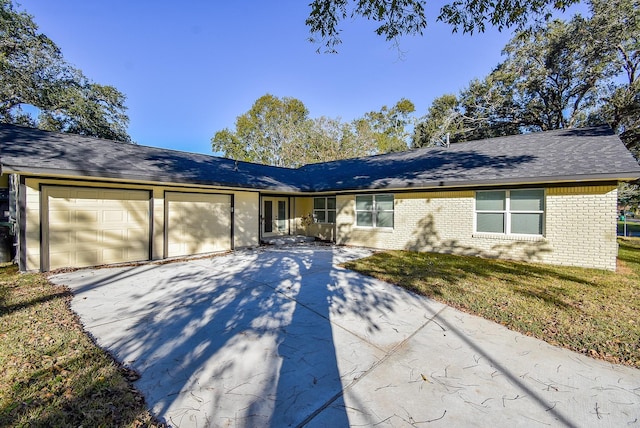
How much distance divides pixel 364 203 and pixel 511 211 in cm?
505

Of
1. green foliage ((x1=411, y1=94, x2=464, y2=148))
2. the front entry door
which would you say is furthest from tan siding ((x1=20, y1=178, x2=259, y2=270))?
green foliage ((x1=411, y1=94, x2=464, y2=148))

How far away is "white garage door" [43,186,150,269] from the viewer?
7105 millimetres

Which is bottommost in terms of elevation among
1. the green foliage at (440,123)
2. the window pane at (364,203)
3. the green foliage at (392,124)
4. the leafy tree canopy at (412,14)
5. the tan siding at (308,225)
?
the tan siding at (308,225)

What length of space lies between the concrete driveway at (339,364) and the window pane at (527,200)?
5.61m

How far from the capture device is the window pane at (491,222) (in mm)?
8867

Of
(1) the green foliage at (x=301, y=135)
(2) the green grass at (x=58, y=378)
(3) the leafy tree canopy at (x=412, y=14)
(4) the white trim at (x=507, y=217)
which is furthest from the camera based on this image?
(1) the green foliage at (x=301, y=135)

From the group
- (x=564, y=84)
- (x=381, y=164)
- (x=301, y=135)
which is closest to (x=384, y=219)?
(x=381, y=164)

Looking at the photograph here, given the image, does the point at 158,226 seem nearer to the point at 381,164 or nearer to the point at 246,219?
the point at 246,219

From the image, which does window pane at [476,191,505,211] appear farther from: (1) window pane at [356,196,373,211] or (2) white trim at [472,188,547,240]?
(1) window pane at [356,196,373,211]

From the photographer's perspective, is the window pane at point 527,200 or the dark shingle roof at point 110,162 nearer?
the dark shingle roof at point 110,162

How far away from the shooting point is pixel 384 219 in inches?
443

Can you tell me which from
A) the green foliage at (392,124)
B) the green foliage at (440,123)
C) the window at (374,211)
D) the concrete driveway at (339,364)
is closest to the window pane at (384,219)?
the window at (374,211)

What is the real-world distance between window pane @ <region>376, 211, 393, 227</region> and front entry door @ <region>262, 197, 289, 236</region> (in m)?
5.19

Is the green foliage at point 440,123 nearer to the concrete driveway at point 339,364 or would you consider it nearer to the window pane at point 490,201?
the window pane at point 490,201
